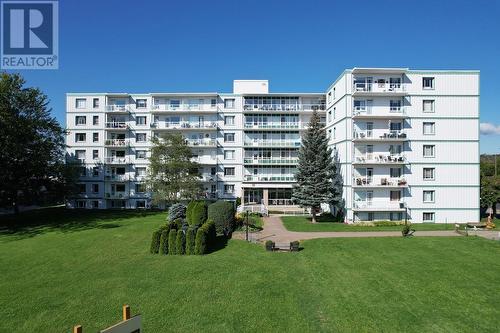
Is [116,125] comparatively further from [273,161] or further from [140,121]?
[273,161]

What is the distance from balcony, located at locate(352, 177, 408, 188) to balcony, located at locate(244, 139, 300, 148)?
1165cm

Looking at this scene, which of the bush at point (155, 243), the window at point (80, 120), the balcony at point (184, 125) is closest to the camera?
the bush at point (155, 243)

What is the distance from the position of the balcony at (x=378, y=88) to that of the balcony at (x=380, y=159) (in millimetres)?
6341

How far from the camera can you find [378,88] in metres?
33.4

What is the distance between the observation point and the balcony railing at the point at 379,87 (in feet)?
109

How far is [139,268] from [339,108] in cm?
2723

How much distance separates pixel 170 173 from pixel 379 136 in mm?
23276

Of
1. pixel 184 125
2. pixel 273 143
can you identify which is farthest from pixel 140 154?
pixel 273 143

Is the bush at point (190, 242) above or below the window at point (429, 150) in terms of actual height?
below

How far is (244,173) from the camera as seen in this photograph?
143 feet

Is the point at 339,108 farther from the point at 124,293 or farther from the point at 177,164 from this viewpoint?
the point at 124,293

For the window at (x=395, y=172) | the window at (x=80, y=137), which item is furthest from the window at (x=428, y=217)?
the window at (x=80, y=137)

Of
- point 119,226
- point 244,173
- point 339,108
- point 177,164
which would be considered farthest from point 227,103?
point 119,226

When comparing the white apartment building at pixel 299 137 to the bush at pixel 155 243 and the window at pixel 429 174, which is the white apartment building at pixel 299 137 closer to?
the window at pixel 429 174
